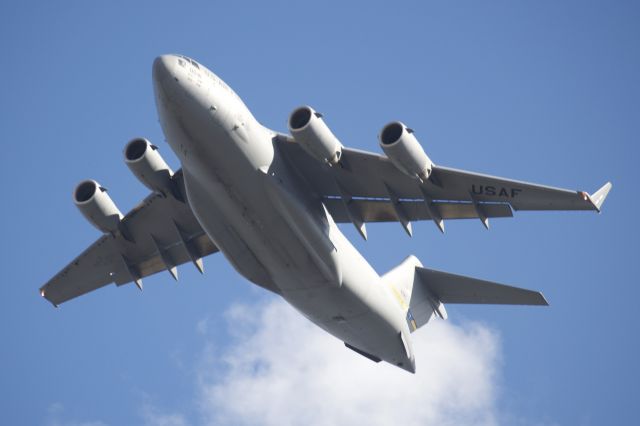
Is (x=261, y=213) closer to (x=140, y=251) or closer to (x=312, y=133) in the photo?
(x=312, y=133)

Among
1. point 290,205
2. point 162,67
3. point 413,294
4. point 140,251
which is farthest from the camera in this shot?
point 413,294

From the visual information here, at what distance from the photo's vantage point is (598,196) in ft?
59.6

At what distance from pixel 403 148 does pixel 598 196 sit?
3938 mm

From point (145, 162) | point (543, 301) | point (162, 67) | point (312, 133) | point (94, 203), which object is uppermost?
point (162, 67)

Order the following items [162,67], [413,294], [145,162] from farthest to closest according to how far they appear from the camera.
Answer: [413,294]
[145,162]
[162,67]

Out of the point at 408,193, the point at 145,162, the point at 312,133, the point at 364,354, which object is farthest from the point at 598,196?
the point at 145,162

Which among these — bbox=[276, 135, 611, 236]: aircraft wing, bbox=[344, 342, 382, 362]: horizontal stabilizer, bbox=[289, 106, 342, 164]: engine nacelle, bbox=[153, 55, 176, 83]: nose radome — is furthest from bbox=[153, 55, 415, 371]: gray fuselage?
bbox=[344, 342, 382, 362]: horizontal stabilizer

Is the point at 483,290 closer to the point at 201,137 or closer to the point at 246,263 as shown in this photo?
the point at 246,263

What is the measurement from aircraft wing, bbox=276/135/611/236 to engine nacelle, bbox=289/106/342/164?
90 centimetres

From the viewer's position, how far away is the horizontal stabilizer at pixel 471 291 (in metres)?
21.8

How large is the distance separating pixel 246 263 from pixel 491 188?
17.2 ft

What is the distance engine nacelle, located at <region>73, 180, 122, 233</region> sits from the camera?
20422mm

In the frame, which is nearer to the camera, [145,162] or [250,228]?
[250,228]

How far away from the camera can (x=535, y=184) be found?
18297 mm
